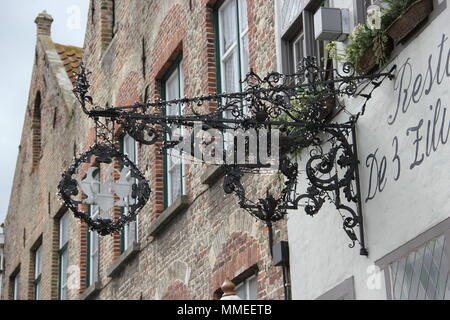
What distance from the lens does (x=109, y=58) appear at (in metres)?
18.2

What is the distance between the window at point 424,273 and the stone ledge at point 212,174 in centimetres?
416

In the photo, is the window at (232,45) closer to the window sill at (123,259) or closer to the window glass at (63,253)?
the window sill at (123,259)

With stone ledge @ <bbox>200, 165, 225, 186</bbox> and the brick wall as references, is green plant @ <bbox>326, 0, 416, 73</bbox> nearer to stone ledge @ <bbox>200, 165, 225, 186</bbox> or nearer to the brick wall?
the brick wall

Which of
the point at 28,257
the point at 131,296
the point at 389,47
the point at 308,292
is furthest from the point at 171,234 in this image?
the point at 28,257

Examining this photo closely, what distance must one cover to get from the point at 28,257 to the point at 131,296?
7.60 meters

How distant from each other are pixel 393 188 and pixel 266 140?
112 centimetres

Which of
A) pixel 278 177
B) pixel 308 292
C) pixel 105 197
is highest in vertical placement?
pixel 278 177

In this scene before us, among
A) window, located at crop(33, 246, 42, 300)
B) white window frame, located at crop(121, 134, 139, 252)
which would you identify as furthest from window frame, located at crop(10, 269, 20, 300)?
white window frame, located at crop(121, 134, 139, 252)

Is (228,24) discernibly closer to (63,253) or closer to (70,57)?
(63,253)

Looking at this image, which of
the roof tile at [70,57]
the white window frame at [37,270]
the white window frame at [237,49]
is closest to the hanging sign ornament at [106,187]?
the white window frame at [237,49]

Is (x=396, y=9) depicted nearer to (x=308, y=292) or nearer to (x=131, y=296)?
(x=308, y=292)

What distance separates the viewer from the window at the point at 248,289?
11.9 meters

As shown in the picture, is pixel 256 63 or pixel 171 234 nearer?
pixel 256 63

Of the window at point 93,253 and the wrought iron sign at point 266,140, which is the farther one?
the window at point 93,253
